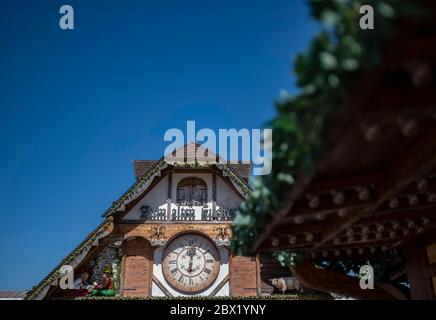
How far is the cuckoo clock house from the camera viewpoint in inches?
462

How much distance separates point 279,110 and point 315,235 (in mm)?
2940

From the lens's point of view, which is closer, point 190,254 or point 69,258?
point 69,258

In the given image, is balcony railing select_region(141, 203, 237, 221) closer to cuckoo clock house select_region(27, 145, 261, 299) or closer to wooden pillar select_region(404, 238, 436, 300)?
cuckoo clock house select_region(27, 145, 261, 299)

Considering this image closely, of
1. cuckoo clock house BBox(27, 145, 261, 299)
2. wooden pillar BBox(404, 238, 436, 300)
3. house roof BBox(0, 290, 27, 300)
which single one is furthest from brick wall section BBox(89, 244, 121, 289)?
house roof BBox(0, 290, 27, 300)

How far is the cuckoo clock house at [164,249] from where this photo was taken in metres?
11.7

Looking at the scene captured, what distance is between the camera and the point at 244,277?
11969 mm

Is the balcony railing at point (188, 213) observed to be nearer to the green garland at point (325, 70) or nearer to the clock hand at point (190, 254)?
the clock hand at point (190, 254)

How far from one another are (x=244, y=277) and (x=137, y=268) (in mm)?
3001

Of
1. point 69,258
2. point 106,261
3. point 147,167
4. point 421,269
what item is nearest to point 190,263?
point 106,261

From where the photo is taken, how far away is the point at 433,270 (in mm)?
5695

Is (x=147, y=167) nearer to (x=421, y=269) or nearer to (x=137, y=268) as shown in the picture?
(x=137, y=268)

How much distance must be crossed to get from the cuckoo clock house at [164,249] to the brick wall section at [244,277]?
0.03 m

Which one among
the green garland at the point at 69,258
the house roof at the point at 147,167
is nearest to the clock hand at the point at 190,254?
the green garland at the point at 69,258

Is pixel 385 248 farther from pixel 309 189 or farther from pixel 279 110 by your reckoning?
pixel 279 110
